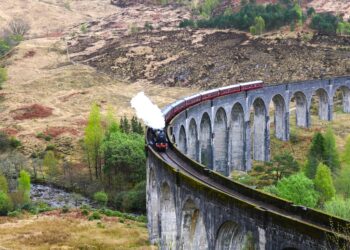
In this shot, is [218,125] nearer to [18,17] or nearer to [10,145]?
[10,145]

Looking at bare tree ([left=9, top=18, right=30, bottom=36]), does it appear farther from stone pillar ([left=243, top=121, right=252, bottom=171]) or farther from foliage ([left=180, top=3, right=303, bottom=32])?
stone pillar ([left=243, top=121, right=252, bottom=171])

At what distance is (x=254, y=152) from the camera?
66438mm

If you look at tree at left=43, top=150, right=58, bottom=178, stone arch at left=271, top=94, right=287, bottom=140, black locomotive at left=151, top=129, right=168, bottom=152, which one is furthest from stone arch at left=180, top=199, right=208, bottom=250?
stone arch at left=271, top=94, right=287, bottom=140

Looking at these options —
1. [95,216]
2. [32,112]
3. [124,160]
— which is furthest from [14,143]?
[95,216]

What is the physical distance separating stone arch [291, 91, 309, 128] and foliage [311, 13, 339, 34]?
34904mm

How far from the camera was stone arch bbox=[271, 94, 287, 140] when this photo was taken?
70062 mm

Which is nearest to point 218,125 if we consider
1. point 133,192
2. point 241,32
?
point 133,192

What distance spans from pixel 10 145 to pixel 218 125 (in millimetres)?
29683

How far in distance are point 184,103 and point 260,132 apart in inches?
612

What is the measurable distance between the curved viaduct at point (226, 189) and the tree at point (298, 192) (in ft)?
25.9

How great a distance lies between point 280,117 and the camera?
2793 inches

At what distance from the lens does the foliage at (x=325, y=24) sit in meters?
104

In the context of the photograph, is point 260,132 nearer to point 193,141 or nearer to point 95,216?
point 193,141

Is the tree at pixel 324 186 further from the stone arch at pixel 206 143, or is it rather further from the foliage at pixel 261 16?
the foliage at pixel 261 16
